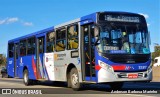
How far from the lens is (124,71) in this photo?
1509 cm

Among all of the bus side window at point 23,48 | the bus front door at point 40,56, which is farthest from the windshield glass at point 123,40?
the bus side window at point 23,48

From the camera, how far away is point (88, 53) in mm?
16156

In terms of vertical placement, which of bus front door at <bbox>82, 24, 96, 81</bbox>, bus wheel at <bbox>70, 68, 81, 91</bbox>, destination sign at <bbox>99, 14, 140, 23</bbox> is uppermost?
destination sign at <bbox>99, 14, 140, 23</bbox>

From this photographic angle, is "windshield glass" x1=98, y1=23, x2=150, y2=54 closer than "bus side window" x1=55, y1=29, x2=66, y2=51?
Yes

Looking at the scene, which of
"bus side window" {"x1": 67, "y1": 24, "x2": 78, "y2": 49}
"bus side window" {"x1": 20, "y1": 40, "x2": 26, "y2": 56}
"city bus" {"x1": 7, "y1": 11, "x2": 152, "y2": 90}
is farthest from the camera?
"bus side window" {"x1": 20, "y1": 40, "x2": 26, "y2": 56}

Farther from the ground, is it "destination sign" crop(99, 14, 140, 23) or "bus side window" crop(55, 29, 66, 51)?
"destination sign" crop(99, 14, 140, 23)

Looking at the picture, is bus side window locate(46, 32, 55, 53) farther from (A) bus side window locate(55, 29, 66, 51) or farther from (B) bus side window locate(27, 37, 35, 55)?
(B) bus side window locate(27, 37, 35, 55)

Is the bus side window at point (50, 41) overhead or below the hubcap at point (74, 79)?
overhead

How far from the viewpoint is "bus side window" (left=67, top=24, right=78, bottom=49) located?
17062 mm

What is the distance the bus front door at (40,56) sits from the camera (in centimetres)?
2153

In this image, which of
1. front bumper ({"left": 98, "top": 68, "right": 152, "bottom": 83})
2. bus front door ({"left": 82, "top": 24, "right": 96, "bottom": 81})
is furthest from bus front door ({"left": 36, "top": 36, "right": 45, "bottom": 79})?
front bumper ({"left": 98, "top": 68, "right": 152, "bottom": 83})

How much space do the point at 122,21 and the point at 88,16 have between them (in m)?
1.49

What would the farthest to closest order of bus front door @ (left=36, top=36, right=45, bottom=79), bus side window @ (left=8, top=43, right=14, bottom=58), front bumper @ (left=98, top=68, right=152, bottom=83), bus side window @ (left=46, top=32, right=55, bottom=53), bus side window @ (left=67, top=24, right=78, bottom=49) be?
1. bus side window @ (left=8, top=43, right=14, bottom=58)
2. bus front door @ (left=36, top=36, right=45, bottom=79)
3. bus side window @ (left=46, top=32, right=55, bottom=53)
4. bus side window @ (left=67, top=24, right=78, bottom=49)
5. front bumper @ (left=98, top=68, right=152, bottom=83)

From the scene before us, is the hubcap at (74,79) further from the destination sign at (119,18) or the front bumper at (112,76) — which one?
the destination sign at (119,18)
